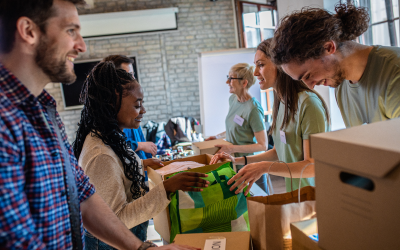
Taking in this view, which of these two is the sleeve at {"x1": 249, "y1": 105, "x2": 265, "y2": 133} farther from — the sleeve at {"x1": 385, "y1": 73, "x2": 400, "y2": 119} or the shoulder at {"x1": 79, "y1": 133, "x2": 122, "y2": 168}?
the shoulder at {"x1": 79, "y1": 133, "x2": 122, "y2": 168}

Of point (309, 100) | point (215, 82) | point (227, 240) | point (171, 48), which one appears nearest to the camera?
point (227, 240)

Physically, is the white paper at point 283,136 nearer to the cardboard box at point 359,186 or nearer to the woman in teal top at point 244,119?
the woman in teal top at point 244,119

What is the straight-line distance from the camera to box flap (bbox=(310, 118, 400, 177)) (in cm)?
45

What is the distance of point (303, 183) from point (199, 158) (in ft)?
1.92

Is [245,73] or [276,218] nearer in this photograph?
[276,218]

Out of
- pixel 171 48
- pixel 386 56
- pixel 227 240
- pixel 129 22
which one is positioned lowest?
pixel 227 240

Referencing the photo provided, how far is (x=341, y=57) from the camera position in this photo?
3.59 ft

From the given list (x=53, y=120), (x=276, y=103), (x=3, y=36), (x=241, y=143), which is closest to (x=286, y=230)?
(x=53, y=120)

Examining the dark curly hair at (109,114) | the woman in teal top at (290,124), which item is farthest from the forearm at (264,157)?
the dark curly hair at (109,114)

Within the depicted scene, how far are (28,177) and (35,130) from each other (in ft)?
0.39

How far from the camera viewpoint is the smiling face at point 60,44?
0.67 meters

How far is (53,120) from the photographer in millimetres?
759

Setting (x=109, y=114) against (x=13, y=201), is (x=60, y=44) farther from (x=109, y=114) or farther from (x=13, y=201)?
(x=109, y=114)

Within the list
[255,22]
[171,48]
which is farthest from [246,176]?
[171,48]
